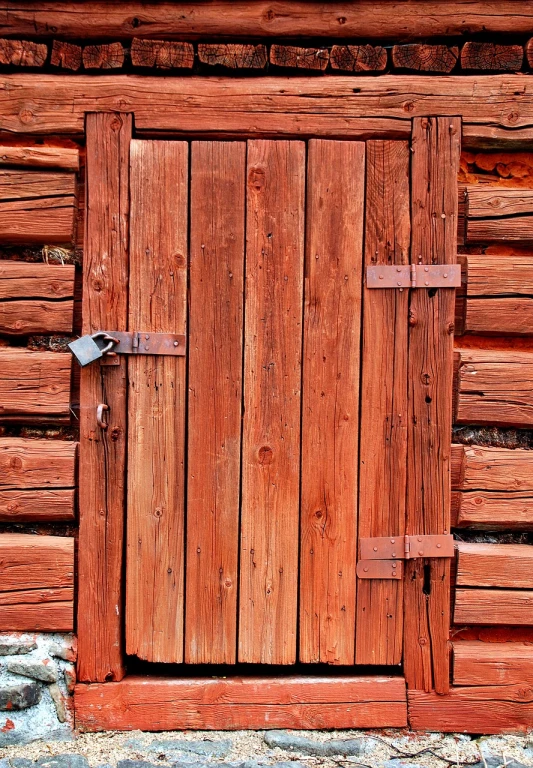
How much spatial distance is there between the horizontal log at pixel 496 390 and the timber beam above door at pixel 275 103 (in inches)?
34.2

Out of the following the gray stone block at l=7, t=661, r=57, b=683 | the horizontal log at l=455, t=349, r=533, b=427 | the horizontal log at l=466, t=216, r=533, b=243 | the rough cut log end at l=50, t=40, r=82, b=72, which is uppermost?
the rough cut log end at l=50, t=40, r=82, b=72

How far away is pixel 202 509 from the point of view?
2553mm

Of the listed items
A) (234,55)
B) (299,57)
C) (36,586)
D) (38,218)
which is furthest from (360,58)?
A: (36,586)

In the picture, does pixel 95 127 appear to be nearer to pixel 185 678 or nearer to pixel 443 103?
pixel 443 103

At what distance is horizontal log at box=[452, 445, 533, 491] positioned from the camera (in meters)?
2.56

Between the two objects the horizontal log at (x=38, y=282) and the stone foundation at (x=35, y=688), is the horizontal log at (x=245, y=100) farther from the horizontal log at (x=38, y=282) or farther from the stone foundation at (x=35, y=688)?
the stone foundation at (x=35, y=688)

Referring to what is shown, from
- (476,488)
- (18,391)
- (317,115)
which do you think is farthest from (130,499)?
(317,115)

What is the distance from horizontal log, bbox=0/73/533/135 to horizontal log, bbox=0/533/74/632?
1.62 metres

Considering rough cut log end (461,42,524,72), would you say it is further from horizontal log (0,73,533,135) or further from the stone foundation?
the stone foundation

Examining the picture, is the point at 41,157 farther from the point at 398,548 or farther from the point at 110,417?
the point at 398,548

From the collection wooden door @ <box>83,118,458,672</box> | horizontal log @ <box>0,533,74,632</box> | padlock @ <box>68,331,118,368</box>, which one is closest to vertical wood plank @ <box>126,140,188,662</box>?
wooden door @ <box>83,118,458,672</box>

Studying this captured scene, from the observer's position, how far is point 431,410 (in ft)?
8.39

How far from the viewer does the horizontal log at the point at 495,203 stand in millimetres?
2549

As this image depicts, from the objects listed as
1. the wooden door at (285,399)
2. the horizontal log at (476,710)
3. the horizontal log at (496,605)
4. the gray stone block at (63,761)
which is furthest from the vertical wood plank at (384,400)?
the gray stone block at (63,761)
